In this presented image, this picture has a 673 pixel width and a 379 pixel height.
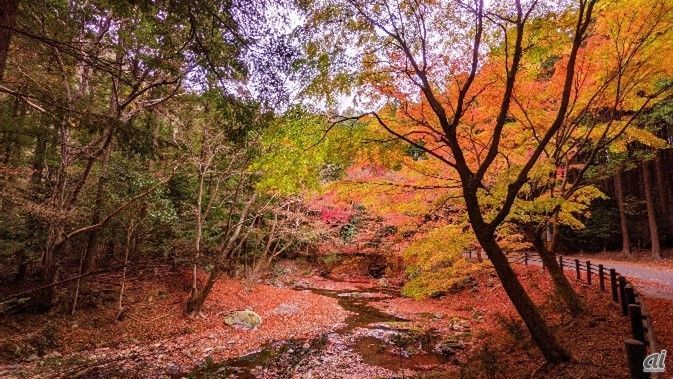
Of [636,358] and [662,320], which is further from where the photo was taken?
[662,320]

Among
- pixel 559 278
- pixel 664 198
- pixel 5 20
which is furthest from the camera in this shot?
pixel 664 198

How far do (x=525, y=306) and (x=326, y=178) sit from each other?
14.9 metres

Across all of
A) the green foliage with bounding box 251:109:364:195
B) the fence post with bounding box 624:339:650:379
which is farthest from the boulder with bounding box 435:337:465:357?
the fence post with bounding box 624:339:650:379

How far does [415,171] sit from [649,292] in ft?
32.3

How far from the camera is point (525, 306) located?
6.31m

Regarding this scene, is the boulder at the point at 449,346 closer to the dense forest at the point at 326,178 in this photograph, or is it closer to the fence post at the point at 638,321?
the dense forest at the point at 326,178

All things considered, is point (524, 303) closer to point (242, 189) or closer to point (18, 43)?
point (18, 43)

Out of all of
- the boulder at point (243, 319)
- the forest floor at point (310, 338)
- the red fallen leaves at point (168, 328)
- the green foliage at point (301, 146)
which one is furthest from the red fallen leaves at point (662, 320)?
the boulder at point (243, 319)

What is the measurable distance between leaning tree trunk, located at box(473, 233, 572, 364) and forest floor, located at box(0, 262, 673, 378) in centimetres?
25

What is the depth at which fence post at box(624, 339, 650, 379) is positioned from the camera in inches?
155

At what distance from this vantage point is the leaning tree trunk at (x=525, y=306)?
631 centimetres

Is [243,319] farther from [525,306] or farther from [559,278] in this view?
[525,306]

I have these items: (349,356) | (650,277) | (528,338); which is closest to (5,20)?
(349,356)

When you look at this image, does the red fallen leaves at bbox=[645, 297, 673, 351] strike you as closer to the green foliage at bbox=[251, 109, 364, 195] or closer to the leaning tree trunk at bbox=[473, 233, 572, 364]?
the leaning tree trunk at bbox=[473, 233, 572, 364]
